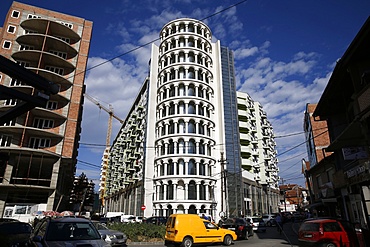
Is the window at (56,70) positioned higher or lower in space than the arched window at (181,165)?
higher

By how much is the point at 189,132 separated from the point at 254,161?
1099 inches

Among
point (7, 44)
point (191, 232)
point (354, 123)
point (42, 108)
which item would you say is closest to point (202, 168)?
point (42, 108)

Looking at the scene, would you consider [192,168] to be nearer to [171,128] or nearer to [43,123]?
[171,128]

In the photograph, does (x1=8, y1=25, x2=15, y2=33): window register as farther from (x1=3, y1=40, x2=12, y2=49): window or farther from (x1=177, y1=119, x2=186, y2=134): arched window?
(x1=177, y1=119, x2=186, y2=134): arched window

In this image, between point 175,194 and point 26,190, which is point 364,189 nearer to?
point 175,194

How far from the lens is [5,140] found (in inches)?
1252

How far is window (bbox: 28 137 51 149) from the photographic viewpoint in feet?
108

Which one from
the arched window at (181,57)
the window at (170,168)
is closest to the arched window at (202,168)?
the window at (170,168)

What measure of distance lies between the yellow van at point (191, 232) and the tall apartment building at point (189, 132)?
19725 mm

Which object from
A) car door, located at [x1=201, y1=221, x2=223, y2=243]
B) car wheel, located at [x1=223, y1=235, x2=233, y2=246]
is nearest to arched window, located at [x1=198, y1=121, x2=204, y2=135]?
car wheel, located at [x1=223, y1=235, x2=233, y2=246]

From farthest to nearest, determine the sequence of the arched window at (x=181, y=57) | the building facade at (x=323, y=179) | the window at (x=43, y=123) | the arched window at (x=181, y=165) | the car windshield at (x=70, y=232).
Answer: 1. the arched window at (x=181, y=57)
2. the arched window at (x=181, y=165)
3. the window at (x=43, y=123)
4. the building facade at (x=323, y=179)
5. the car windshield at (x=70, y=232)

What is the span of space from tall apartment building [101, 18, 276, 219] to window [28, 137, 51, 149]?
52.2 ft

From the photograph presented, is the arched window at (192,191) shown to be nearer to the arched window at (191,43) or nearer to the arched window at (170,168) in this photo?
the arched window at (170,168)

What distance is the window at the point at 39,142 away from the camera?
108 ft
